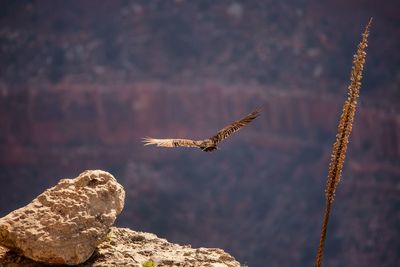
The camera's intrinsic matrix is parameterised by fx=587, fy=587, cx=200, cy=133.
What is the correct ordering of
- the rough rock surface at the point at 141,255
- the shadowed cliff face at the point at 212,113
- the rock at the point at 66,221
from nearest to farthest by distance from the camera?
the rock at the point at 66,221
the rough rock surface at the point at 141,255
the shadowed cliff face at the point at 212,113

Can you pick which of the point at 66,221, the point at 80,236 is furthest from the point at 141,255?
the point at 66,221

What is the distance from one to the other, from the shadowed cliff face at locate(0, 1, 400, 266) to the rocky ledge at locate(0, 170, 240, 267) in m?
20.7

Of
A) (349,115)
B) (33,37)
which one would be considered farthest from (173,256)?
(33,37)

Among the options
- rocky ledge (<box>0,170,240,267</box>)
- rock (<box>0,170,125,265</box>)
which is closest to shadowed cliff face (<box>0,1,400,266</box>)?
rocky ledge (<box>0,170,240,267</box>)

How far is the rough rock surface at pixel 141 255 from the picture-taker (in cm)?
619

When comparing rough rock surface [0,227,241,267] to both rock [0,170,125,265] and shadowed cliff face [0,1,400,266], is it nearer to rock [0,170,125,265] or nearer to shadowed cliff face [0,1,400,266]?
rock [0,170,125,265]

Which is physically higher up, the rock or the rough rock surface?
the rock

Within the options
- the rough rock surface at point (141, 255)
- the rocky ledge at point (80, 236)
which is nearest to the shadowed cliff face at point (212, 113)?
the rough rock surface at point (141, 255)

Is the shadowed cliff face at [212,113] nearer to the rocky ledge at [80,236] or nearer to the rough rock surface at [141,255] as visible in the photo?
the rough rock surface at [141,255]

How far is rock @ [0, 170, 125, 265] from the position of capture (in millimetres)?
5844

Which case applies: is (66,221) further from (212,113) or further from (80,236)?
(212,113)

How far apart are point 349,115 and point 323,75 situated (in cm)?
2710

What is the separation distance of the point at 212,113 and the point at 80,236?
25310 mm

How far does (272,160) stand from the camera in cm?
3036
